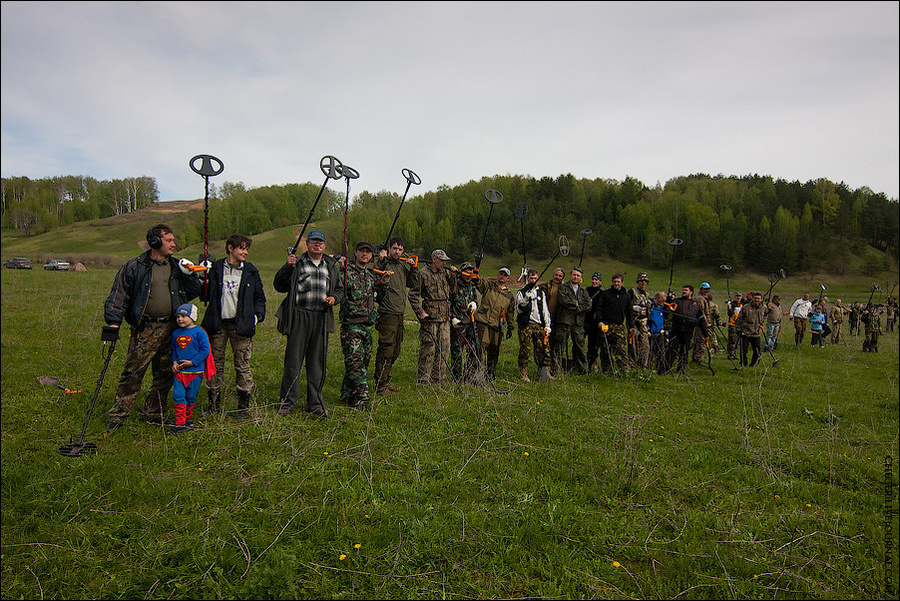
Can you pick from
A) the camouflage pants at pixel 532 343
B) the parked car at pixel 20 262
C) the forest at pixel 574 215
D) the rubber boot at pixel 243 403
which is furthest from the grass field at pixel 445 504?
the parked car at pixel 20 262

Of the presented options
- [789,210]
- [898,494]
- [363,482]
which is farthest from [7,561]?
[789,210]

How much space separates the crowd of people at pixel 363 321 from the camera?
5.84m

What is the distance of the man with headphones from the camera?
566 cm

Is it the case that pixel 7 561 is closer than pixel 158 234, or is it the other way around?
pixel 7 561

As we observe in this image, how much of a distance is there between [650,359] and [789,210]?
79.3 meters

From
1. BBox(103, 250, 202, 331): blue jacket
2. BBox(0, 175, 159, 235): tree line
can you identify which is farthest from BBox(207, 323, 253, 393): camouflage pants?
BBox(0, 175, 159, 235): tree line

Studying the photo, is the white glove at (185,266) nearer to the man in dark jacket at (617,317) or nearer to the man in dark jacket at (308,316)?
the man in dark jacket at (308,316)

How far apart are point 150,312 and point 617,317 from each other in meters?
8.87

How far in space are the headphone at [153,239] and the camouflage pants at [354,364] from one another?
2639mm

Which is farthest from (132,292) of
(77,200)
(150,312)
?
(77,200)

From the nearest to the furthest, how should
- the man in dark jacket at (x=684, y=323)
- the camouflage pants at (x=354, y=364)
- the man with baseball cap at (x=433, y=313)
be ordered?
the camouflage pants at (x=354, y=364), the man with baseball cap at (x=433, y=313), the man in dark jacket at (x=684, y=323)

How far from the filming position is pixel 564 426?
6551mm

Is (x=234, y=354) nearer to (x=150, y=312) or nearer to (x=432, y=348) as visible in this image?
(x=150, y=312)

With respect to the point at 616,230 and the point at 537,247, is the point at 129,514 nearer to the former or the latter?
the point at 537,247
